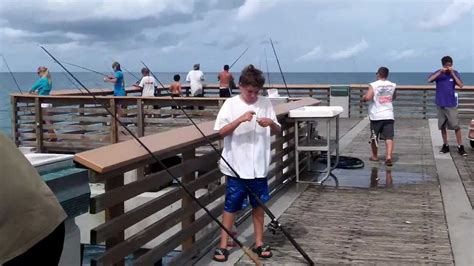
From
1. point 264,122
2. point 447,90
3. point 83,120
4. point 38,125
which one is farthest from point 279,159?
point 38,125

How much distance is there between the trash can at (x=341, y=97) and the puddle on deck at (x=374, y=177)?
10249 millimetres

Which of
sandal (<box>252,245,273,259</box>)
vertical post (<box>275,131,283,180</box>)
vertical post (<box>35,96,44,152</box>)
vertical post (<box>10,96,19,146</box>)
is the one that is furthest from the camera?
vertical post (<box>10,96,19,146</box>)

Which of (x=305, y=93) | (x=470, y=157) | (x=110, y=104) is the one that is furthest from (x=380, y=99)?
(x=305, y=93)

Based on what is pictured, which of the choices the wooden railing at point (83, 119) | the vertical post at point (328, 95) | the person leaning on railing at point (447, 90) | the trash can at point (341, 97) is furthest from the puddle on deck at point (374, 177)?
the vertical post at point (328, 95)

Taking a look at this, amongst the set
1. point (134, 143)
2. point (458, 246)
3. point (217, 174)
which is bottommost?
point (458, 246)

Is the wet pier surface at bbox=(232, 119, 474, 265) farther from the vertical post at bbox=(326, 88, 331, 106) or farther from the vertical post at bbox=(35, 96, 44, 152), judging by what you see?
the vertical post at bbox=(326, 88, 331, 106)

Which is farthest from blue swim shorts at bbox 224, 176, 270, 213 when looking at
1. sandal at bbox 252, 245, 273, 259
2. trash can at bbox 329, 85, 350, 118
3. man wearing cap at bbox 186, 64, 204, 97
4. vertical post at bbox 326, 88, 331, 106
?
vertical post at bbox 326, 88, 331, 106

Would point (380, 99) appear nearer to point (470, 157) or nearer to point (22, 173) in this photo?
point (470, 157)

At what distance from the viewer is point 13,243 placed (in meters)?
2.62

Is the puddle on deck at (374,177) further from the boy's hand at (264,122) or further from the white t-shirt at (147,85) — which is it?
the white t-shirt at (147,85)

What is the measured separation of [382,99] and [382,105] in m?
0.09

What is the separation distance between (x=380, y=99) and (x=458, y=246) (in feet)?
14.7

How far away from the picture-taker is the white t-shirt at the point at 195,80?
18578 mm

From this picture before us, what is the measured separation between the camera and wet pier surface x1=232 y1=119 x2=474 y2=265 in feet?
17.2
